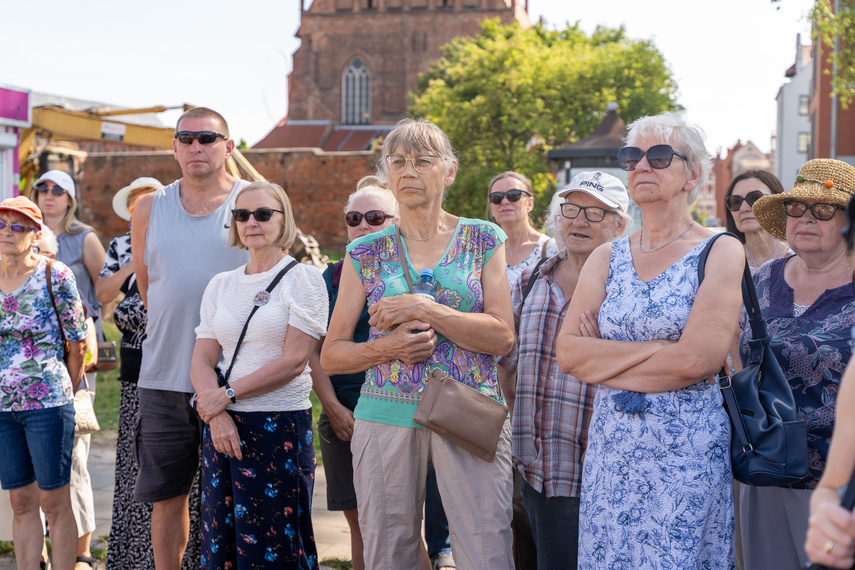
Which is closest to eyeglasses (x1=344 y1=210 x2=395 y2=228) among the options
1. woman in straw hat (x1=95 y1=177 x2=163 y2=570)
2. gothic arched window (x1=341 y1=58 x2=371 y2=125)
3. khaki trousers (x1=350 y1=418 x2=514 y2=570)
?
woman in straw hat (x1=95 y1=177 x2=163 y2=570)

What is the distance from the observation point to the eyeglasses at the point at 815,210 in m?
3.01

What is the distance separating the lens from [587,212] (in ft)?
10.9

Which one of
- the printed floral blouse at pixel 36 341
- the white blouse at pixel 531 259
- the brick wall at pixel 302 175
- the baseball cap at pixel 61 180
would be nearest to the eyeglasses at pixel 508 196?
the white blouse at pixel 531 259

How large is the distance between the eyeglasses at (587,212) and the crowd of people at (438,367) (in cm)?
2

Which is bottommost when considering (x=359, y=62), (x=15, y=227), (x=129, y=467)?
(x=129, y=467)

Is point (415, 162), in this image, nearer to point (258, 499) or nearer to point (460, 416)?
point (460, 416)

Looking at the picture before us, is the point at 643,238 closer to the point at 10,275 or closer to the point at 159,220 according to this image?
the point at 159,220

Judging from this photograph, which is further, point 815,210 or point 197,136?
point 197,136

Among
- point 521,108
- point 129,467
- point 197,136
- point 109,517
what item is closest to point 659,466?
point 197,136

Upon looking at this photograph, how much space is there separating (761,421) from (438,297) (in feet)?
3.70

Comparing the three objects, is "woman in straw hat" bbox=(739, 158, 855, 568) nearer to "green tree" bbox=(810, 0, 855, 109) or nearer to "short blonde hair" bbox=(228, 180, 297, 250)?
"short blonde hair" bbox=(228, 180, 297, 250)

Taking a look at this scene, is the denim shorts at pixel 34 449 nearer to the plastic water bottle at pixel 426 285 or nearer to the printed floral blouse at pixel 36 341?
the printed floral blouse at pixel 36 341

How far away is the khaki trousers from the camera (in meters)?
2.74

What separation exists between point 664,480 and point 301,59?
47321 mm
